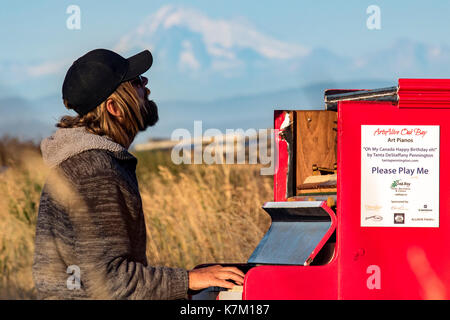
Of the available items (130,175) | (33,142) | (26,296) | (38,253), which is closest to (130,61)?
(130,175)

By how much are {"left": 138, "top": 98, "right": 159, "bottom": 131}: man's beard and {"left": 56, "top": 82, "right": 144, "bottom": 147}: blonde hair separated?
0.02m

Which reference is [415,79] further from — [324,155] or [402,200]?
[324,155]

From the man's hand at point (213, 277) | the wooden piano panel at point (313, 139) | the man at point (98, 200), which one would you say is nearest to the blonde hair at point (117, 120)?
the man at point (98, 200)

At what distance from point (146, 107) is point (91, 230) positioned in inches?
26.1

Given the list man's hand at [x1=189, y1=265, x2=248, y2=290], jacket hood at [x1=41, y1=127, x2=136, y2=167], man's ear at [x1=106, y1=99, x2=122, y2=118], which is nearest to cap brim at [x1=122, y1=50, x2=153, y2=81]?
man's ear at [x1=106, y1=99, x2=122, y2=118]

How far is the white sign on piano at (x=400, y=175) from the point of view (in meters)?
3.97

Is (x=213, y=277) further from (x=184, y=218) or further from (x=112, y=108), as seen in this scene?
(x=184, y=218)

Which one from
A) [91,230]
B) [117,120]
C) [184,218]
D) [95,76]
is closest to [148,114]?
[117,120]

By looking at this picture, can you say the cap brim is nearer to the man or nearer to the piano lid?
the man

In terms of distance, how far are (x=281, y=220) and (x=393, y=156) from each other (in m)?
0.80

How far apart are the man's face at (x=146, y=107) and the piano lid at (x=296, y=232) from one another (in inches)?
37.3

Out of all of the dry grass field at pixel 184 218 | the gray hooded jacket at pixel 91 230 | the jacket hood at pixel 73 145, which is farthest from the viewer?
the dry grass field at pixel 184 218

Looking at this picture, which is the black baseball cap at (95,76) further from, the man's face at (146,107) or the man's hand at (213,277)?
the man's hand at (213,277)

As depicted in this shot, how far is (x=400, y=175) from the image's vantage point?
400cm
